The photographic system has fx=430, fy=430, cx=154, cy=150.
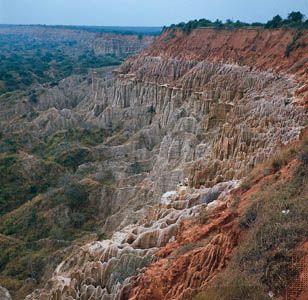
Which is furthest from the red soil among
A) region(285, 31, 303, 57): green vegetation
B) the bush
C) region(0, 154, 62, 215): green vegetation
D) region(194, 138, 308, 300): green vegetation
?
region(0, 154, 62, 215): green vegetation

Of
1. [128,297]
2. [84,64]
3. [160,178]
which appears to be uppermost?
[128,297]

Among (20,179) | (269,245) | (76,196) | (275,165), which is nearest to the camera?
(269,245)

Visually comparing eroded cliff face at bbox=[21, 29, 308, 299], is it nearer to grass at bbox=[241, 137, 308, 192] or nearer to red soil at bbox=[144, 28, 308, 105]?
red soil at bbox=[144, 28, 308, 105]

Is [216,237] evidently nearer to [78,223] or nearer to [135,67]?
[78,223]

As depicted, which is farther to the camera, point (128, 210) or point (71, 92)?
point (71, 92)

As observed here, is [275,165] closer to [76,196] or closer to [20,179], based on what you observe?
[76,196]

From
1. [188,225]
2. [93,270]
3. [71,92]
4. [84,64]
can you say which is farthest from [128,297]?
[84,64]

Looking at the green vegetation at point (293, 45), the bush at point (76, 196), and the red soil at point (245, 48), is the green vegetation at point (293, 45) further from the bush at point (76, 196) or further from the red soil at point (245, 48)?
the bush at point (76, 196)

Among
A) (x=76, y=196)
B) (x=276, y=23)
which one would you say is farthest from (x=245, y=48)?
(x=76, y=196)
